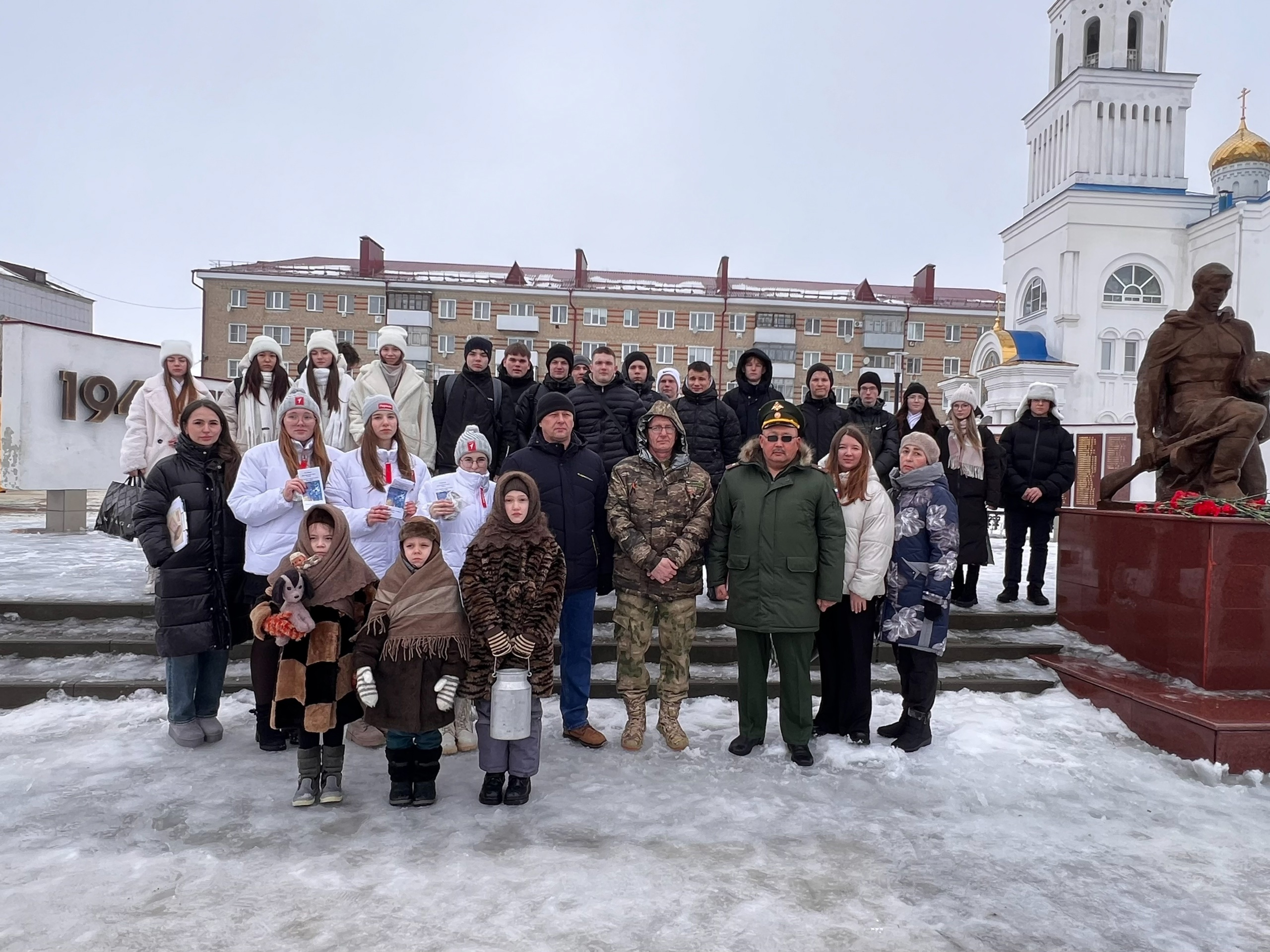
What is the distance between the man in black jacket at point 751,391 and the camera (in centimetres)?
658

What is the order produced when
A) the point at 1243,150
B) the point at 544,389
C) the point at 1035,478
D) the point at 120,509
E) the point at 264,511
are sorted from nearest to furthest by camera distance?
the point at 264,511 < the point at 120,509 < the point at 544,389 < the point at 1035,478 < the point at 1243,150

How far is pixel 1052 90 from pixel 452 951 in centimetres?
4066

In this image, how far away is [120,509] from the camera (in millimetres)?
5648

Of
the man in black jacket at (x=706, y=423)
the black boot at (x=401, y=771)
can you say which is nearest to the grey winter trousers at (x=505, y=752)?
the black boot at (x=401, y=771)

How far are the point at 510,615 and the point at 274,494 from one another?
1.56 metres

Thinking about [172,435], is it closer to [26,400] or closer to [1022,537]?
[26,400]

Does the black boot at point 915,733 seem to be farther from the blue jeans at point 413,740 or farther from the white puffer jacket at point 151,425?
the white puffer jacket at point 151,425

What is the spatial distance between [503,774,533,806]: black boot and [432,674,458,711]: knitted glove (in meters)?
0.51

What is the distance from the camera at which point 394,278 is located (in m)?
45.4

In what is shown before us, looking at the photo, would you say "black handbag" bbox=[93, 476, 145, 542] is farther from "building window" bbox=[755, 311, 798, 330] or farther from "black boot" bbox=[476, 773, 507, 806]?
"building window" bbox=[755, 311, 798, 330]

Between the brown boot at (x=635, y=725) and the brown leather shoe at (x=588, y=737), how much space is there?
0.43 ft

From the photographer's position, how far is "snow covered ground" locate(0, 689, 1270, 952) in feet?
8.93

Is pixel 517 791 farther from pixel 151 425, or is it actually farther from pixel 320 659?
pixel 151 425

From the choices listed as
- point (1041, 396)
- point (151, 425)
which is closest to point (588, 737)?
point (151, 425)
